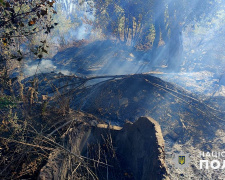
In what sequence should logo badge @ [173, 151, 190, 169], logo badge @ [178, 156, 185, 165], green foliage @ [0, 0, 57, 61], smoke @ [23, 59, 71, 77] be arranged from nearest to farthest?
1. green foliage @ [0, 0, 57, 61]
2. logo badge @ [173, 151, 190, 169]
3. logo badge @ [178, 156, 185, 165]
4. smoke @ [23, 59, 71, 77]

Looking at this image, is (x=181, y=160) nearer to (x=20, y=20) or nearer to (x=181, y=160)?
(x=181, y=160)

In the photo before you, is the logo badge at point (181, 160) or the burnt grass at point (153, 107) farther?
the burnt grass at point (153, 107)

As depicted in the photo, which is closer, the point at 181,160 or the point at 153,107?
the point at 181,160

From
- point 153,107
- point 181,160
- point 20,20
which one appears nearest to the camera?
point 20,20

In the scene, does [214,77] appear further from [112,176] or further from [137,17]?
[112,176]

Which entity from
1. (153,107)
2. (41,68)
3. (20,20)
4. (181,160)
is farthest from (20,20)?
(41,68)

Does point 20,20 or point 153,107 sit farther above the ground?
point 20,20

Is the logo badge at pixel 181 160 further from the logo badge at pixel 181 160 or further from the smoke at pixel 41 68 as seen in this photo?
the smoke at pixel 41 68

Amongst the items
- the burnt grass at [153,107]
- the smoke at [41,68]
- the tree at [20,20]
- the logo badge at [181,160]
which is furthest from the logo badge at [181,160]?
the smoke at [41,68]

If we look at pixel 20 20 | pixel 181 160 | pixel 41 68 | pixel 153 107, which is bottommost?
pixel 41 68

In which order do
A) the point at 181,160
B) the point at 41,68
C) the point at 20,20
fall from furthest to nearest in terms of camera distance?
the point at 41,68
the point at 181,160
the point at 20,20

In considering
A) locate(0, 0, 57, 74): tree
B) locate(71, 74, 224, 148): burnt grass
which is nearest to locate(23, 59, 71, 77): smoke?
locate(71, 74, 224, 148): burnt grass

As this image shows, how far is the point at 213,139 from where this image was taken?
4910mm

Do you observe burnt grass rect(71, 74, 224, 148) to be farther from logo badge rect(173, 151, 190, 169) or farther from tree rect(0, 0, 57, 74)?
tree rect(0, 0, 57, 74)
